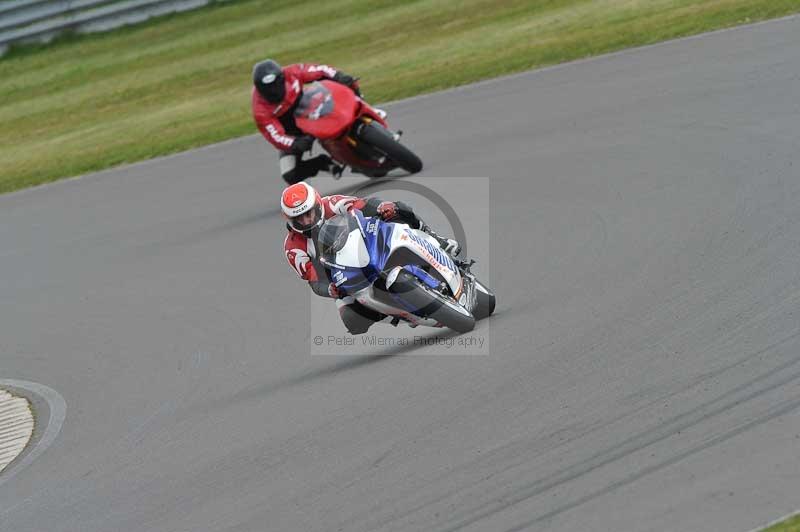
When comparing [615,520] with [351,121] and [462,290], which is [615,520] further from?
[351,121]

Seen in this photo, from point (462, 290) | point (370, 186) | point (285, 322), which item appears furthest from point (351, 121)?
point (462, 290)

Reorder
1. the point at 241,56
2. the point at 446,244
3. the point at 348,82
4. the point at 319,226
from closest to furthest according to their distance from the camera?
the point at 319,226, the point at 446,244, the point at 348,82, the point at 241,56

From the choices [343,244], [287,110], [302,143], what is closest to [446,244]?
[343,244]

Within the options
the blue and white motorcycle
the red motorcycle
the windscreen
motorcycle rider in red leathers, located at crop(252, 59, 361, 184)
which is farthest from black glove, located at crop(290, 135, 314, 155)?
the windscreen

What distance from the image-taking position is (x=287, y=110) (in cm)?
1460

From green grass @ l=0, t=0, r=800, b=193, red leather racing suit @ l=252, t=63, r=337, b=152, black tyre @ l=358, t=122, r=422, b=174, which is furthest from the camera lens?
green grass @ l=0, t=0, r=800, b=193

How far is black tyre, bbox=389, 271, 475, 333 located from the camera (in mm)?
8734

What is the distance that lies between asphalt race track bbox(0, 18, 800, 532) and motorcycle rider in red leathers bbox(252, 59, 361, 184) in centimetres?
59

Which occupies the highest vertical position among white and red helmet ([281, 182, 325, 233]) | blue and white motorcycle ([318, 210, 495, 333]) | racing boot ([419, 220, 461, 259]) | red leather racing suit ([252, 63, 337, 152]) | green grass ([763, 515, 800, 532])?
green grass ([763, 515, 800, 532])

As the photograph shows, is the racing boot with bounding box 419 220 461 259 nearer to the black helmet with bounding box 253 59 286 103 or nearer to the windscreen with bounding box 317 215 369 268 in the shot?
the windscreen with bounding box 317 215 369 268

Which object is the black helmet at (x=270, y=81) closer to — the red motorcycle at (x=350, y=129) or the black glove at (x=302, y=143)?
the red motorcycle at (x=350, y=129)

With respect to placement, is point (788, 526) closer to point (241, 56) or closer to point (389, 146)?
point (389, 146)

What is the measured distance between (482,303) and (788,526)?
4183 millimetres

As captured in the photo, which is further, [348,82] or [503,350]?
[348,82]
